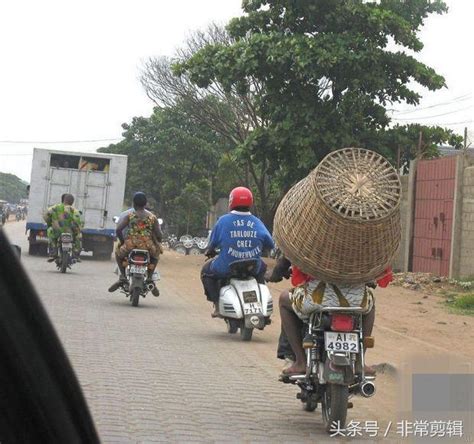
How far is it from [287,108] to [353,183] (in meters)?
17.8

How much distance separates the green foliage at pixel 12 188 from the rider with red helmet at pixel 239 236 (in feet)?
289

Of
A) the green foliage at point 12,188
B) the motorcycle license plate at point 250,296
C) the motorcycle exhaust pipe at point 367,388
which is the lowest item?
the motorcycle exhaust pipe at point 367,388

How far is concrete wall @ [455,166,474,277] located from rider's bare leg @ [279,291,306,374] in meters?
13.1

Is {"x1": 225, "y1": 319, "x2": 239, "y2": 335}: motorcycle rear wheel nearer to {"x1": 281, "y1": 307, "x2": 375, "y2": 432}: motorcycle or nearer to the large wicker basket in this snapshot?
{"x1": 281, "y1": 307, "x2": 375, "y2": 432}: motorcycle

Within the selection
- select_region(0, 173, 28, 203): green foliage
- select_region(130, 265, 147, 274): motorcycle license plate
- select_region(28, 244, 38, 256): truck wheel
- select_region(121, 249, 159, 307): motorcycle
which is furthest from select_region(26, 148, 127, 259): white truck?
select_region(0, 173, 28, 203): green foliage

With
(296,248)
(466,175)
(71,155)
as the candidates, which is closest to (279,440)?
(296,248)

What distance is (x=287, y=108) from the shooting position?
23.4 meters

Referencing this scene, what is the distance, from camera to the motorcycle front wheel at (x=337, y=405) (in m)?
5.83

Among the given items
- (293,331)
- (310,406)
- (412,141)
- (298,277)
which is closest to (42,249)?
(412,141)

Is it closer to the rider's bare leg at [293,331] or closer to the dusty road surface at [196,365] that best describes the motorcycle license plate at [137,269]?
the dusty road surface at [196,365]

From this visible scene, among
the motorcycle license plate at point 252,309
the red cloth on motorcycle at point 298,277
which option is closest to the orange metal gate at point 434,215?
the motorcycle license plate at point 252,309

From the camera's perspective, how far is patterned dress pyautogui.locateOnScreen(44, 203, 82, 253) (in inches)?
731

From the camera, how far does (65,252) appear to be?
1889cm

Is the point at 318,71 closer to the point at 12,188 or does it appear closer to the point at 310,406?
the point at 310,406
